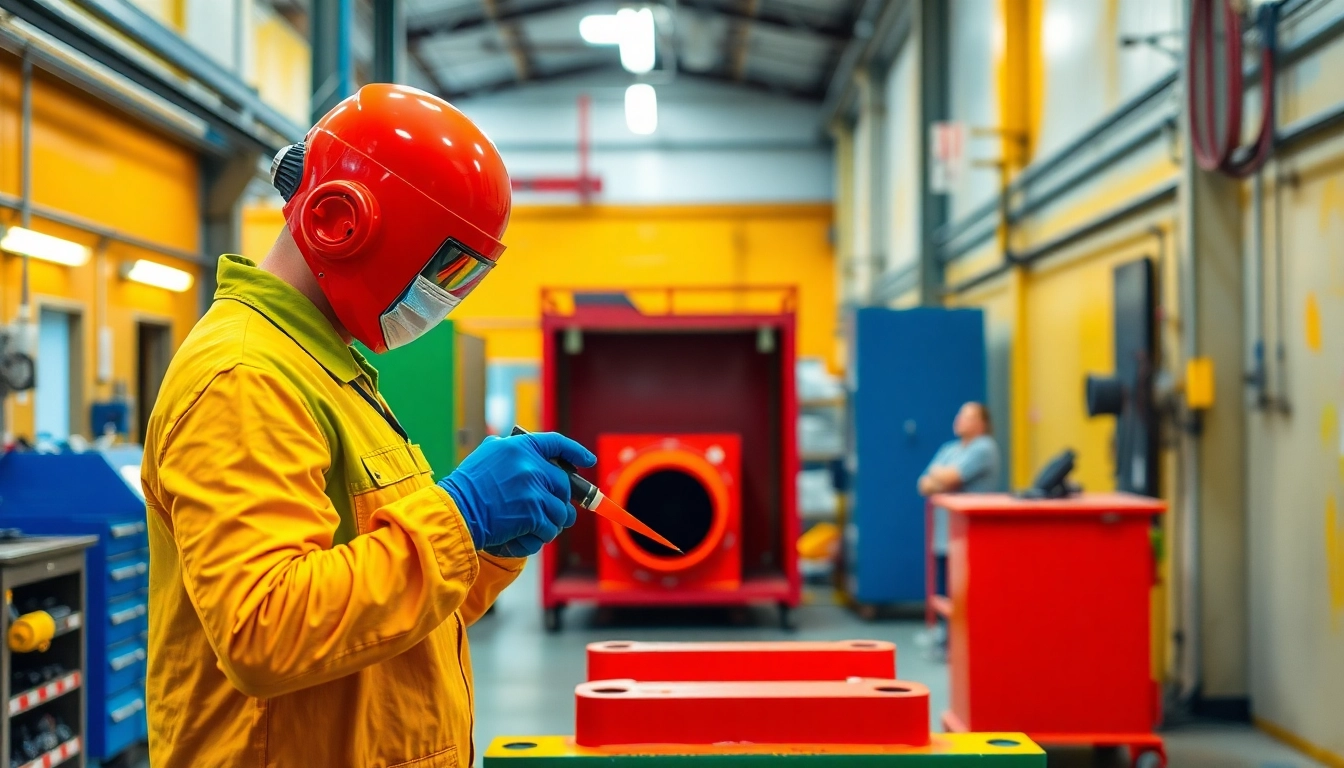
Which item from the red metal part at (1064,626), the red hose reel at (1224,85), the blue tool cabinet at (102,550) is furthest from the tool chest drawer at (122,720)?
the red hose reel at (1224,85)

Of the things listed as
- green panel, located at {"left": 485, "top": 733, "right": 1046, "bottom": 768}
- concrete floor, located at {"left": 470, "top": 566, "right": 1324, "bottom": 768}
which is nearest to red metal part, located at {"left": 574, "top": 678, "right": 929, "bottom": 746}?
green panel, located at {"left": 485, "top": 733, "right": 1046, "bottom": 768}

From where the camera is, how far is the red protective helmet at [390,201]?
4.05 ft

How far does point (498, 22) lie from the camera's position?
43.2 feet

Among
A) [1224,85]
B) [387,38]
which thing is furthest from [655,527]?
[387,38]

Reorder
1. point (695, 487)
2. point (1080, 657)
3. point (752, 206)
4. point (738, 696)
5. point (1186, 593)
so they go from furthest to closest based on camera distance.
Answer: point (752, 206) → point (695, 487) → point (1186, 593) → point (1080, 657) → point (738, 696)

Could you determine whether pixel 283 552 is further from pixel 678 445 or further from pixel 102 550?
pixel 678 445

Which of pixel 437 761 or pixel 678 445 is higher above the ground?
pixel 678 445

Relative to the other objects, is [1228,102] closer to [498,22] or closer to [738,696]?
[738,696]

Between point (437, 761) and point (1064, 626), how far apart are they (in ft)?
9.88

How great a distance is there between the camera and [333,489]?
1204 mm

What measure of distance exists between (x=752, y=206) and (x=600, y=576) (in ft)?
31.7

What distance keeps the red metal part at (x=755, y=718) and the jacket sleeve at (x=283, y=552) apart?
1.02 meters

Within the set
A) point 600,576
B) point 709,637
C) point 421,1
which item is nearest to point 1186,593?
point 709,637

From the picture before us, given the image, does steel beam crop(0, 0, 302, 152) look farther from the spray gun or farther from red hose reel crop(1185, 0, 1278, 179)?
red hose reel crop(1185, 0, 1278, 179)
